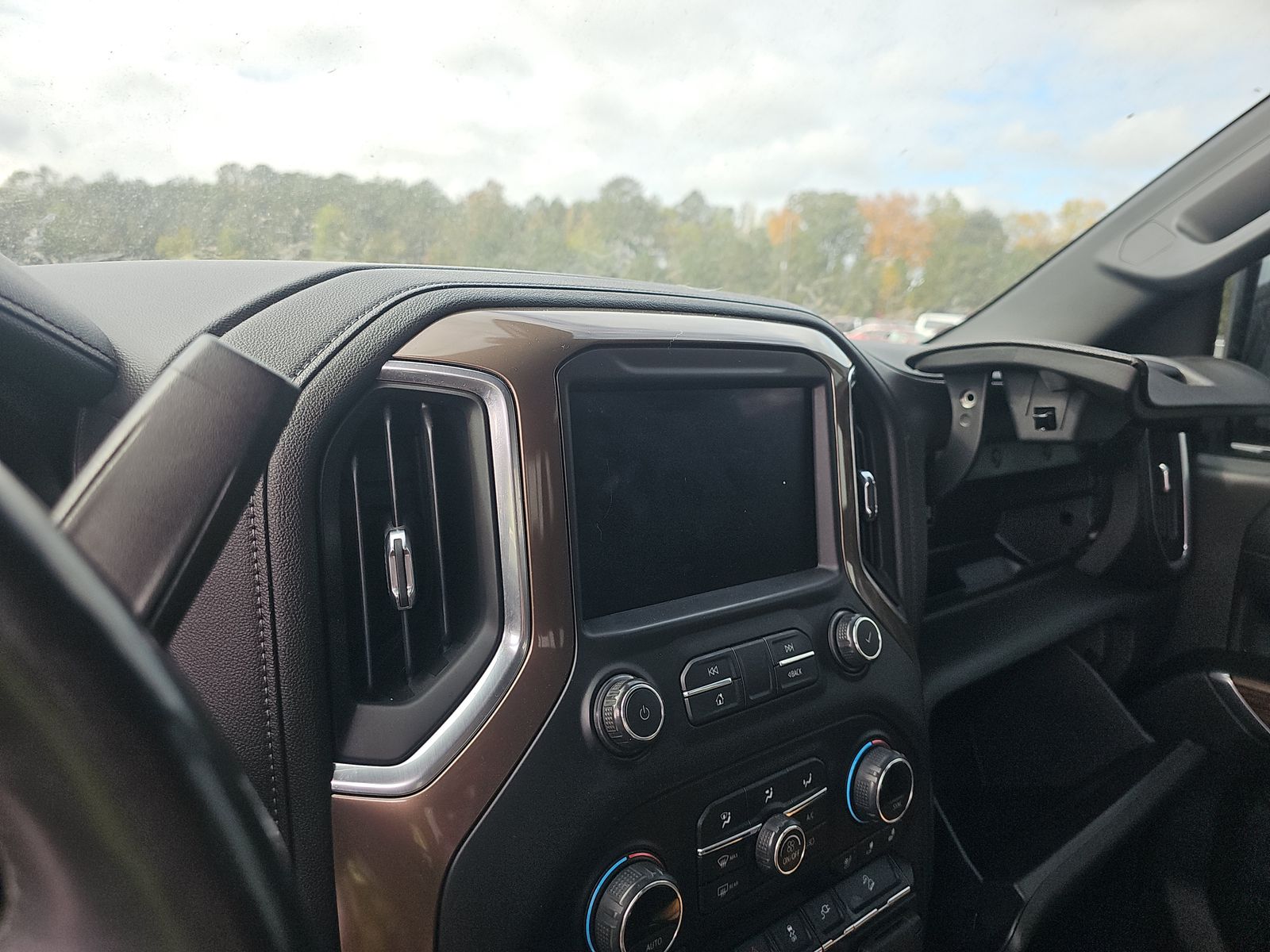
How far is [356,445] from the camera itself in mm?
984

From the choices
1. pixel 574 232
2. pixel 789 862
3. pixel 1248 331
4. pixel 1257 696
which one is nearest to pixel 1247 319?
pixel 1248 331

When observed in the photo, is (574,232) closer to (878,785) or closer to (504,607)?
(504,607)

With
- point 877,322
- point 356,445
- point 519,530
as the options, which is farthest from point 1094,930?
point 356,445

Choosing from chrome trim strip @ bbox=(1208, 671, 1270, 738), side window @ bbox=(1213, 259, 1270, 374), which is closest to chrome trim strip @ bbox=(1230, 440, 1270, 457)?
side window @ bbox=(1213, 259, 1270, 374)

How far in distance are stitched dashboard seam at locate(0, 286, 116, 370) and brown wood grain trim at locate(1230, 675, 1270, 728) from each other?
7.84ft

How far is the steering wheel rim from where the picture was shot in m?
0.41

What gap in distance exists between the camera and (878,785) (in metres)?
1.36

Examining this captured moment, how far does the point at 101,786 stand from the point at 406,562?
1.77 feet

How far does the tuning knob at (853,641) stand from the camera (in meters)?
1.37

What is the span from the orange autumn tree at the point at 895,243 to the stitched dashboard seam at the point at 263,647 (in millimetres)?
1545

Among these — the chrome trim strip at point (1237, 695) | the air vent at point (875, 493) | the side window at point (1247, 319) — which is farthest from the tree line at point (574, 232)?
the chrome trim strip at point (1237, 695)

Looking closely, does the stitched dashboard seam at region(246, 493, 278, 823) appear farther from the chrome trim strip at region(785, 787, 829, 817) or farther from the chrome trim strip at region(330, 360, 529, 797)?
the chrome trim strip at region(785, 787, 829, 817)

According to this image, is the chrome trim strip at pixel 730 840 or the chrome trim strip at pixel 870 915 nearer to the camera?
the chrome trim strip at pixel 730 840

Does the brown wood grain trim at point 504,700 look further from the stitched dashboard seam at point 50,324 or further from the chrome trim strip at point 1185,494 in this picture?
the chrome trim strip at point 1185,494
